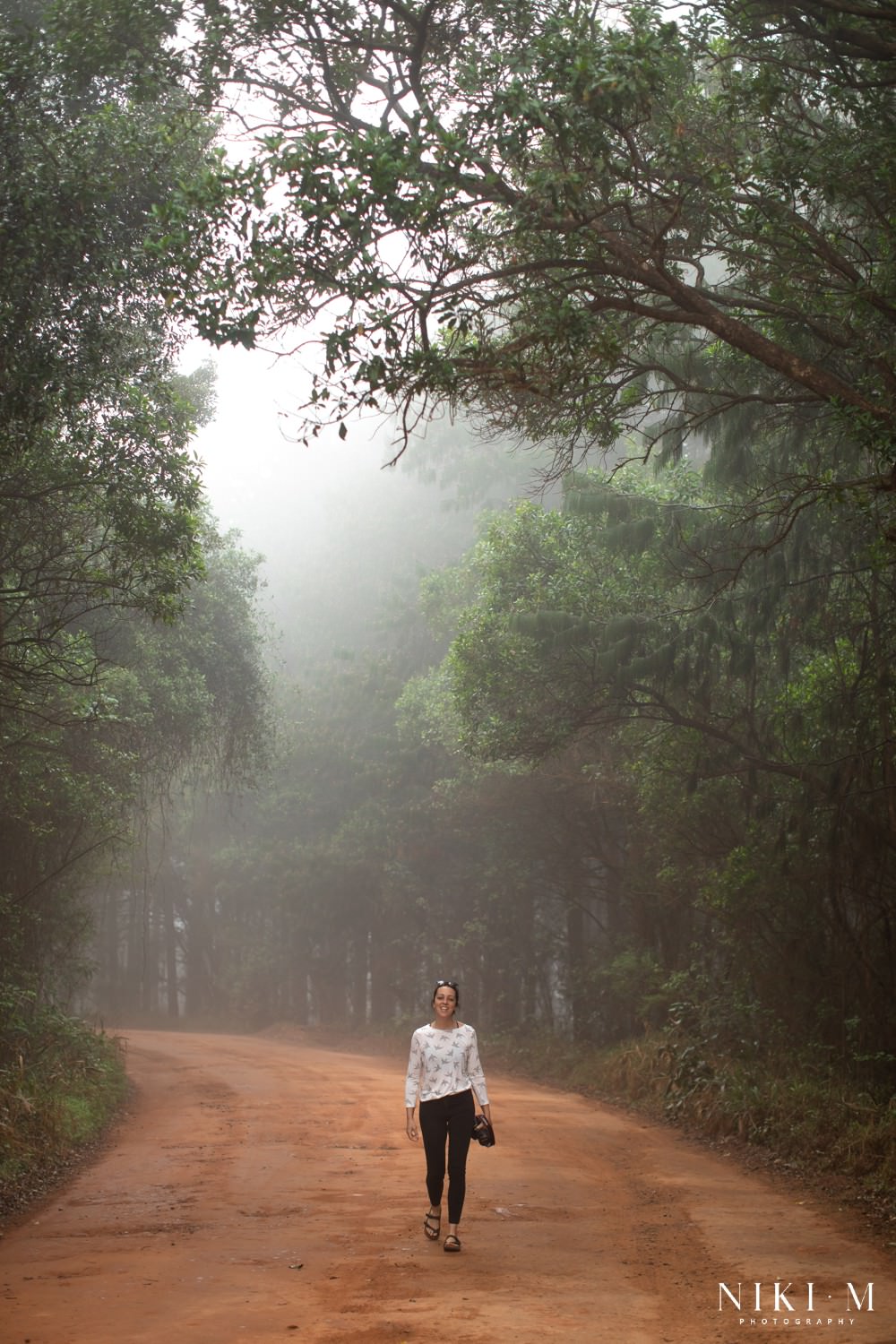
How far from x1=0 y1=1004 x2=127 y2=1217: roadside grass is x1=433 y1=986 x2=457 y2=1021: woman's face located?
378cm

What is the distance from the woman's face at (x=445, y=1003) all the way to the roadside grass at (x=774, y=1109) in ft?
9.72

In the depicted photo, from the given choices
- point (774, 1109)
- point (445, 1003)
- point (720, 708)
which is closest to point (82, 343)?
point (445, 1003)

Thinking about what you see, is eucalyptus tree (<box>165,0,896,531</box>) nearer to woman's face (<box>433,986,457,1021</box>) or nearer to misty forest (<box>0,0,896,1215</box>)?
misty forest (<box>0,0,896,1215</box>)

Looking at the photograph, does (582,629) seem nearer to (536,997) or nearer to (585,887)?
(585,887)

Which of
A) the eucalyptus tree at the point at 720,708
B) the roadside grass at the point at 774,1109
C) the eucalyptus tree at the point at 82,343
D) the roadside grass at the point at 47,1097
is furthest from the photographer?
the eucalyptus tree at the point at 720,708

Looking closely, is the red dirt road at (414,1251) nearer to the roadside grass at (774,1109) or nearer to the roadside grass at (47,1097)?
the roadside grass at (47,1097)

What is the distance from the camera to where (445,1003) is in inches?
295

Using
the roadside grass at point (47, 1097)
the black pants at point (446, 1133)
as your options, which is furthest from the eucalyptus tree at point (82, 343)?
the black pants at point (446, 1133)

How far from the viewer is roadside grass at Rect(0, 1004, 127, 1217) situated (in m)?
10.4

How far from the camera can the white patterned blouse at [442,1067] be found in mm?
7406

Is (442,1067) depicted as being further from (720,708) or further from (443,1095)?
(720,708)

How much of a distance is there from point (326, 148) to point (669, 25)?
2205mm

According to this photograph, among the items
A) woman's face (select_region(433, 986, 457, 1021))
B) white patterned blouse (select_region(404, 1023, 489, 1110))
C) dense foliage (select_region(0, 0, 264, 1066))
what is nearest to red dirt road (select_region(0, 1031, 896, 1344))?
white patterned blouse (select_region(404, 1023, 489, 1110))

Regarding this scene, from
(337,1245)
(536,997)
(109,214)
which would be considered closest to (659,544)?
(109,214)
